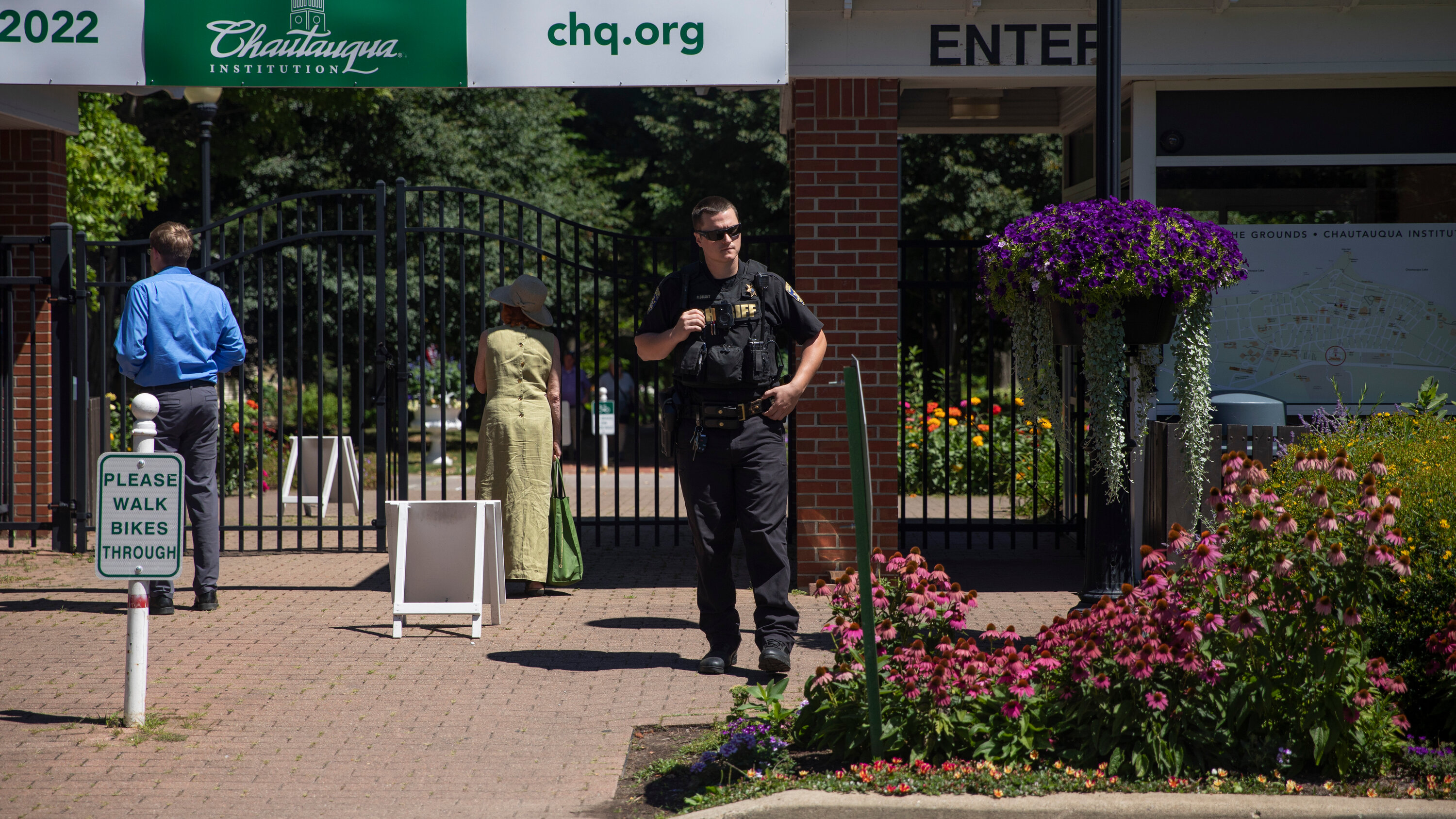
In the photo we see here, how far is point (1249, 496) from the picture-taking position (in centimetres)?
403

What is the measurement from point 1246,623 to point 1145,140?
429 centimetres

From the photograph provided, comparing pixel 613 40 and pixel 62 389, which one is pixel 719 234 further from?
pixel 62 389

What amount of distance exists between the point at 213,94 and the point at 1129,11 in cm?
529

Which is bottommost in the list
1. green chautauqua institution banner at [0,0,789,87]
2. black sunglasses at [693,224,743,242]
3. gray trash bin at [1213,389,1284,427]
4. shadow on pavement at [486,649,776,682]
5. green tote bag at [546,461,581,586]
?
shadow on pavement at [486,649,776,682]

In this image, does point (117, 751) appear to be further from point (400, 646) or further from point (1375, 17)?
point (1375, 17)

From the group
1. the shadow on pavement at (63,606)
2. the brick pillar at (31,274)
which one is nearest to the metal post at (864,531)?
the shadow on pavement at (63,606)

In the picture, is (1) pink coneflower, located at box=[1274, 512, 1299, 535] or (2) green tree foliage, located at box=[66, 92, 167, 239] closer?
(1) pink coneflower, located at box=[1274, 512, 1299, 535]

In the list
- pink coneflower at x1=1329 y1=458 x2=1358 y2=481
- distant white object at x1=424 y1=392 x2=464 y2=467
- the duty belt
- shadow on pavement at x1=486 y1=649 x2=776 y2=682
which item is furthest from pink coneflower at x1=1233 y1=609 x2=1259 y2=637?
distant white object at x1=424 y1=392 x2=464 y2=467

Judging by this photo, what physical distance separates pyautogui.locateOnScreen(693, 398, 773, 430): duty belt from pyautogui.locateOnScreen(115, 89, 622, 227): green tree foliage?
1329 centimetres

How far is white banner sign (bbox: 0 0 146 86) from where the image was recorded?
6840mm

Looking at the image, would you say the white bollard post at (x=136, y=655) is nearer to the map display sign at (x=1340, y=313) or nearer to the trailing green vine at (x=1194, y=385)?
the trailing green vine at (x=1194, y=385)

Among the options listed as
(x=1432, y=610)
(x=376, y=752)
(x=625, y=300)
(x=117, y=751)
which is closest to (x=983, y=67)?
(x=1432, y=610)

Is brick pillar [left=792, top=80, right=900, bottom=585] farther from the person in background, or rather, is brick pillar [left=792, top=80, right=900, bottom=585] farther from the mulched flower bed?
the person in background

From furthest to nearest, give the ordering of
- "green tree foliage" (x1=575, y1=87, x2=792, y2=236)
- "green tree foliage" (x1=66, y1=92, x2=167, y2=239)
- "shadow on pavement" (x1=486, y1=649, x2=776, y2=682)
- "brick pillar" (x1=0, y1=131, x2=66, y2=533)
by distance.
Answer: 1. "green tree foliage" (x1=575, y1=87, x2=792, y2=236)
2. "green tree foliage" (x1=66, y1=92, x2=167, y2=239)
3. "brick pillar" (x1=0, y1=131, x2=66, y2=533)
4. "shadow on pavement" (x1=486, y1=649, x2=776, y2=682)
